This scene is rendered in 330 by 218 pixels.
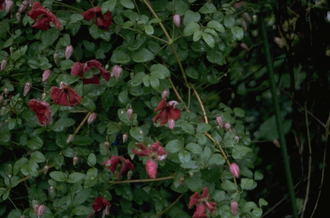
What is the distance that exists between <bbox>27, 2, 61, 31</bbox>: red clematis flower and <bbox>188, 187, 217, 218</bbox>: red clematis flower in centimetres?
66

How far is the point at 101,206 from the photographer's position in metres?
1.33

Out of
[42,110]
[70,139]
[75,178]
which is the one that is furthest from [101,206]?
[42,110]

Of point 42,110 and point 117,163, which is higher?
point 42,110

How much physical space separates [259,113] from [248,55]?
25 centimetres

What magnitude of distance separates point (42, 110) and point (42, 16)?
0.30 metres

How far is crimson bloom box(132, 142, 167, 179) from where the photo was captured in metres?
1.16

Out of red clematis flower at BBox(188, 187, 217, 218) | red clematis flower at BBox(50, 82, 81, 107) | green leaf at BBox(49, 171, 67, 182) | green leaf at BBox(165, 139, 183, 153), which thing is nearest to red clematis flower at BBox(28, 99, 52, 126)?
red clematis flower at BBox(50, 82, 81, 107)

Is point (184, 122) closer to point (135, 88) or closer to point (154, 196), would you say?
point (135, 88)

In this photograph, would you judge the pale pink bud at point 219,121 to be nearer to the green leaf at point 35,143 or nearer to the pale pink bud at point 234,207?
the pale pink bud at point 234,207

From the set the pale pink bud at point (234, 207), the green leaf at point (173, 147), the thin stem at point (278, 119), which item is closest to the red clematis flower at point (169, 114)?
the green leaf at point (173, 147)

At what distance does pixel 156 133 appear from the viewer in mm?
1456

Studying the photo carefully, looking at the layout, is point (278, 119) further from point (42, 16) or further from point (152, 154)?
point (42, 16)

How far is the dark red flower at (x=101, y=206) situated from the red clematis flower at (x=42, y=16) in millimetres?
554

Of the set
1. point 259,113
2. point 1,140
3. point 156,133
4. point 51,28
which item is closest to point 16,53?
point 51,28
